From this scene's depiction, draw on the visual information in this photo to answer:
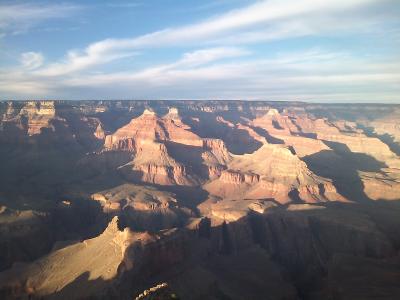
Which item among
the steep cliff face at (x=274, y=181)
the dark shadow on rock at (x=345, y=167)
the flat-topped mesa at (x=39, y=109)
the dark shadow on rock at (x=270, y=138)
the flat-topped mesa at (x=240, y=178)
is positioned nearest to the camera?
the steep cliff face at (x=274, y=181)

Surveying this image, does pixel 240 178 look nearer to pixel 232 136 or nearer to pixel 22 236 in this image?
pixel 22 236

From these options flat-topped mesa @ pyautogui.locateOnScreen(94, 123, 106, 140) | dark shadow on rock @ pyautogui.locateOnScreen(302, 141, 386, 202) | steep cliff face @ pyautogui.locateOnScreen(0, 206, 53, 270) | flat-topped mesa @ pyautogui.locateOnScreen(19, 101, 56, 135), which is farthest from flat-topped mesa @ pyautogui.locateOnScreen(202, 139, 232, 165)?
steep cliff face @ pyautogui.locateOnScreen(0, 206, 53, 270)

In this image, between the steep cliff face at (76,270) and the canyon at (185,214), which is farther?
the canyon at (185,214)

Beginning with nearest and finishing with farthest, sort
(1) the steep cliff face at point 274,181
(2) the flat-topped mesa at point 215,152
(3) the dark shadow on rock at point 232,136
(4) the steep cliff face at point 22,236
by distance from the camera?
(4) the steep cliff face at point 22,236 < (1) the steep cliff face at point 274,181 < (2) the flat-topped mesa at point 215,152 < (3) the dark shadow on rock at point 232,136

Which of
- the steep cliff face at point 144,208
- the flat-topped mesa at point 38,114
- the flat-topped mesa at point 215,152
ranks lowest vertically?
the steep cliff face at point 144,208

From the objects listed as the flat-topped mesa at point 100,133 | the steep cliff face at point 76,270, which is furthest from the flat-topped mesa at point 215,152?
the steep cliff face at point 76,270

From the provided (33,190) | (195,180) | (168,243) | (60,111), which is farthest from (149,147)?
(168,243)

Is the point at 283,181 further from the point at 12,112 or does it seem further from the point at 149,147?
the point at 12,112

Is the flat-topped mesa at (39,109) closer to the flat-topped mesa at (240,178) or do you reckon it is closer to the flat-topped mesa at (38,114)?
the flat-topped mesa at (38,114)
